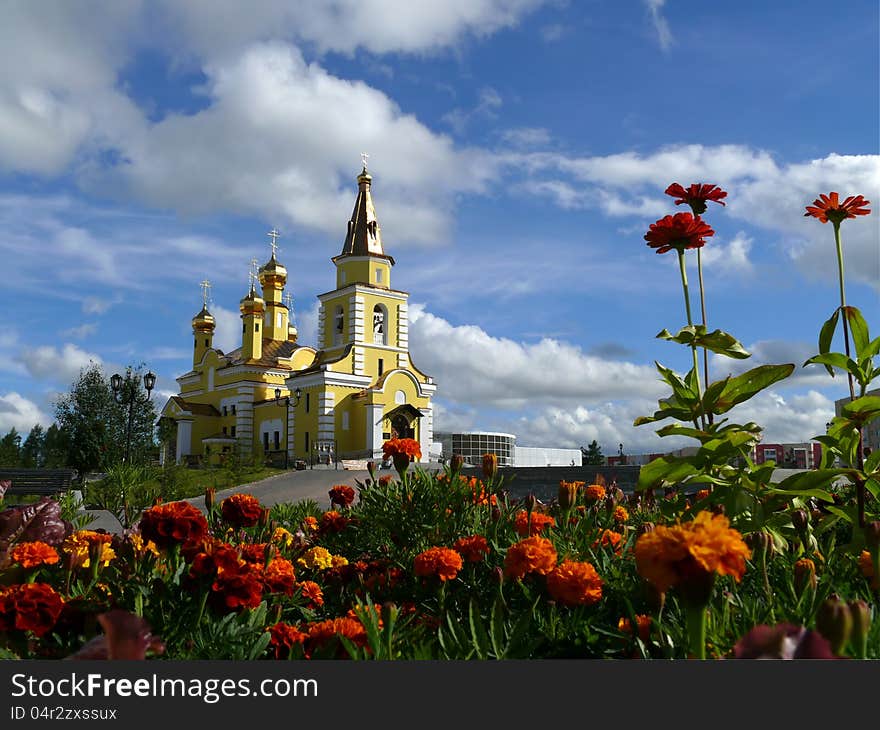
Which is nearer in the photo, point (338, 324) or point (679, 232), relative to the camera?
point (679, 232)

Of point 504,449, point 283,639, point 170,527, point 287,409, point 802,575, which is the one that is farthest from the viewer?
point 504,449

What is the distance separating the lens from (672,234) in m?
3.17

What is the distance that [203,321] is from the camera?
48.1 meters

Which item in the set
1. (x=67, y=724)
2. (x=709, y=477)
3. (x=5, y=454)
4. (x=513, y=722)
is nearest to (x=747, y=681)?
(x=513, y=722)

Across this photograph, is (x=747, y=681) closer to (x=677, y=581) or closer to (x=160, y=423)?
(x=677, y=581)

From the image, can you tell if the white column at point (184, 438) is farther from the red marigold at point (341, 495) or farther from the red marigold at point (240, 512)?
the red marigold at point (240, 512)

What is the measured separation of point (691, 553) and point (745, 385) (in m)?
2.13

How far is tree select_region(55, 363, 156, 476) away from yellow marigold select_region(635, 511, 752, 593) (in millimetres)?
23911

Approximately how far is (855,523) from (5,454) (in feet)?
189

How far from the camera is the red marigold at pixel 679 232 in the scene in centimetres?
314

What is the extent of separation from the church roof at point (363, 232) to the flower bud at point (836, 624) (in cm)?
3566

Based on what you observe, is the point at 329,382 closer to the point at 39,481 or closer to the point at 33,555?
the point at 39,481

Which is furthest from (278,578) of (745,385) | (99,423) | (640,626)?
(99,423)

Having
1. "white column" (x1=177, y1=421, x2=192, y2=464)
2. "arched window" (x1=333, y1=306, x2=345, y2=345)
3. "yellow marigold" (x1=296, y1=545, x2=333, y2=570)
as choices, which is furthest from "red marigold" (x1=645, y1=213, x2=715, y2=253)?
"white column" (x1=177, y1=421, x2=192, y2=464)
